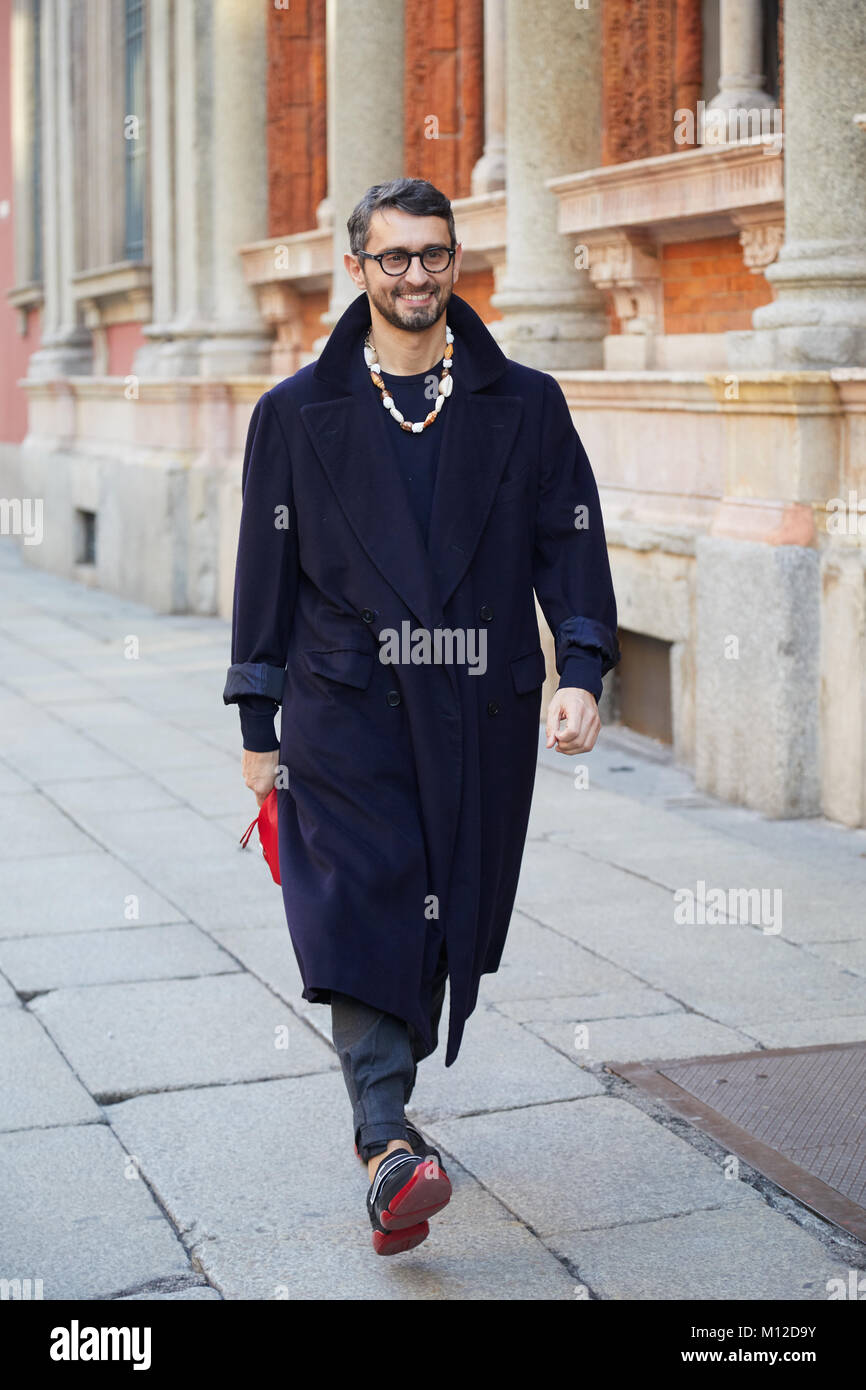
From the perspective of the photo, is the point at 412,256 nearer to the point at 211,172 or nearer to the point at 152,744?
the point at 152,744

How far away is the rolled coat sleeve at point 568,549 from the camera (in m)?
3.67

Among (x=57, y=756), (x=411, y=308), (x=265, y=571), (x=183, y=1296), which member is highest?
(x=411, y=308)

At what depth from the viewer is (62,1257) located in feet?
11.6

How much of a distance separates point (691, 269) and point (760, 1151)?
5.69 metres

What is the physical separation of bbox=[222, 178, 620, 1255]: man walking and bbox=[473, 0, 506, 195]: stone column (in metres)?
7.69

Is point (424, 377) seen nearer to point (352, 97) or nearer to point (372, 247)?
point (372, 247)

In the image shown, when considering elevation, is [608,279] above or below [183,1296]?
above

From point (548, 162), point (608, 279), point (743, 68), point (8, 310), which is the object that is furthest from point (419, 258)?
point (8, 310)

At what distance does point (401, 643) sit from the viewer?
3494 millimetres

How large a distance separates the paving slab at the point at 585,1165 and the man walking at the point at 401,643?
0.31 m

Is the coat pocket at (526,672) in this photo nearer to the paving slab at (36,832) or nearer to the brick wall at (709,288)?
the paving slab at (36,832)

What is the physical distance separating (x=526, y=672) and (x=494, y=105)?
8338 mm

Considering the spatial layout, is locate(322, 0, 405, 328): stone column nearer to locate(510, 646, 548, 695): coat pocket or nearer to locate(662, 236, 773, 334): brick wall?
locate(662, 236, 773, 334): brick wall

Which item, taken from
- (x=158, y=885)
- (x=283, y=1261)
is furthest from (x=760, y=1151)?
(x=158, y=885)
